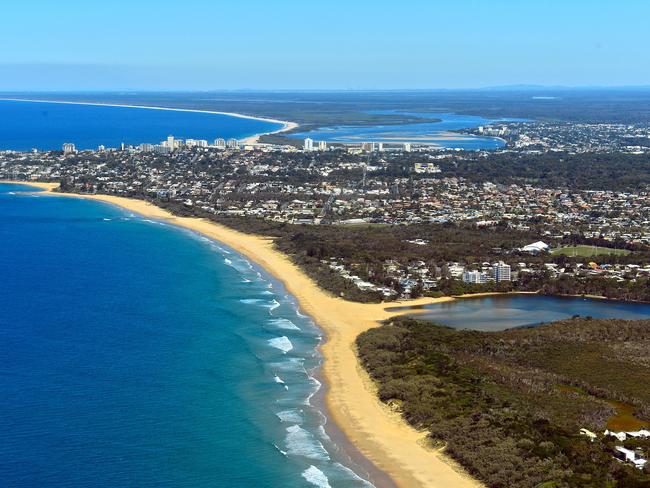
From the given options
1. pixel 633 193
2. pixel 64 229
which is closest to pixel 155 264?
pixel 64 229

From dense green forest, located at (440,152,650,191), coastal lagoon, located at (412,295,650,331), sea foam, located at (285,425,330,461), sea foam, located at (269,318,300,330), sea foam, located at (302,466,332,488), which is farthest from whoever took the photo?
dense green forest, located at (440,152,650,191)

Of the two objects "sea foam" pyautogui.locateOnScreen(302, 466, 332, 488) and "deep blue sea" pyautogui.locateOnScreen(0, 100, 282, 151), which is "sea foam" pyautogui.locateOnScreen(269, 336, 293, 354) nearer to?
"sea foam" pyautogui.locateOnScreen(302, 466, 332, 488)

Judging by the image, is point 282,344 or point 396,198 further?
point 396,198

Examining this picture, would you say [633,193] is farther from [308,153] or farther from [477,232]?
[308,153]

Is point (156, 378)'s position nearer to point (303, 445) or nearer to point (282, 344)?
point (282, 344)

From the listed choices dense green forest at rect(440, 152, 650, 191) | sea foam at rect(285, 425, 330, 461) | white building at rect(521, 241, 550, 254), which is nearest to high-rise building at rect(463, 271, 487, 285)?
white building at rect(521, 241, 550, 254)

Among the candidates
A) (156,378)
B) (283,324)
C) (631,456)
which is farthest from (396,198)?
(631,456)

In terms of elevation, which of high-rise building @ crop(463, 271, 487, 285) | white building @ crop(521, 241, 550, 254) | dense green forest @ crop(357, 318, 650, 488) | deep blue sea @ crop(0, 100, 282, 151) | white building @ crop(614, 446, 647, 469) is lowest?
deep blue sea @ crop(0, 100, 282, 151)

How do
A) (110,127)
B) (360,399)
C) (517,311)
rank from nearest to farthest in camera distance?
(360,399)
(517,311)
(110,127)
